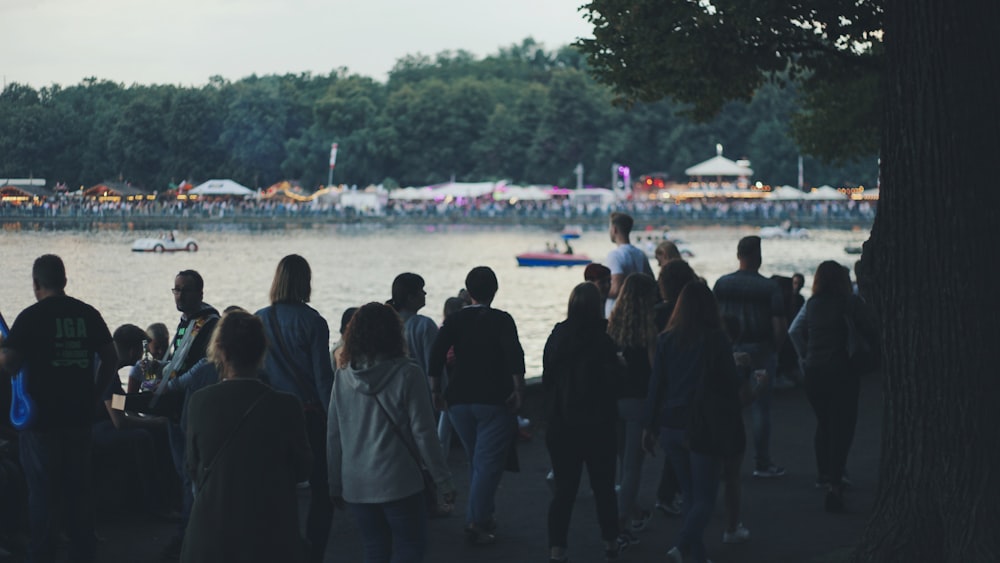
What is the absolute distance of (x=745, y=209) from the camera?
10794 cm

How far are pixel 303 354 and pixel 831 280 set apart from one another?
3.70 m

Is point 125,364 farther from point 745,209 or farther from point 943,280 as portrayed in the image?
point 745,209

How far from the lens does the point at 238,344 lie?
4.57 m

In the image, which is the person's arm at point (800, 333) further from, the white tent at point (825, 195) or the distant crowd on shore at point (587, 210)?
the white tent at point (825, 195)

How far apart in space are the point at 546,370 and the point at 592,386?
0.29 meters

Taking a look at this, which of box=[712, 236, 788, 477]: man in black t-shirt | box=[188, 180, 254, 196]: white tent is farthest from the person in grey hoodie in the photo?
box=[188, 180, 254, 196]: white tent

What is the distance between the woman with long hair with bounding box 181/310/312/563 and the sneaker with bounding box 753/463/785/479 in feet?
18.9

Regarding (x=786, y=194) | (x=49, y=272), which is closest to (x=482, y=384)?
(x=49, y=272)

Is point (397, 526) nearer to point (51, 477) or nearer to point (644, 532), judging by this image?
point (51, 477)

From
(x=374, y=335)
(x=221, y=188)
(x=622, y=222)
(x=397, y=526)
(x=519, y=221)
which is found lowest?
(x=519, y=221)

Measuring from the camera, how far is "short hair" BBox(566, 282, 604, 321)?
6.79 m

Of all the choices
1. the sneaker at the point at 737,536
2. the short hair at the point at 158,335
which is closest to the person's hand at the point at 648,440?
the sneaker at the point at 737,536

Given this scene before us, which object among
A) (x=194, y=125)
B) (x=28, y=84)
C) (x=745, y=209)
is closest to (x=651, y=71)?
(x=28, y=84)

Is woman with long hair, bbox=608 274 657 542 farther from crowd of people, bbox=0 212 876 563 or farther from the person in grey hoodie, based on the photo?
the person in grey hoodie
